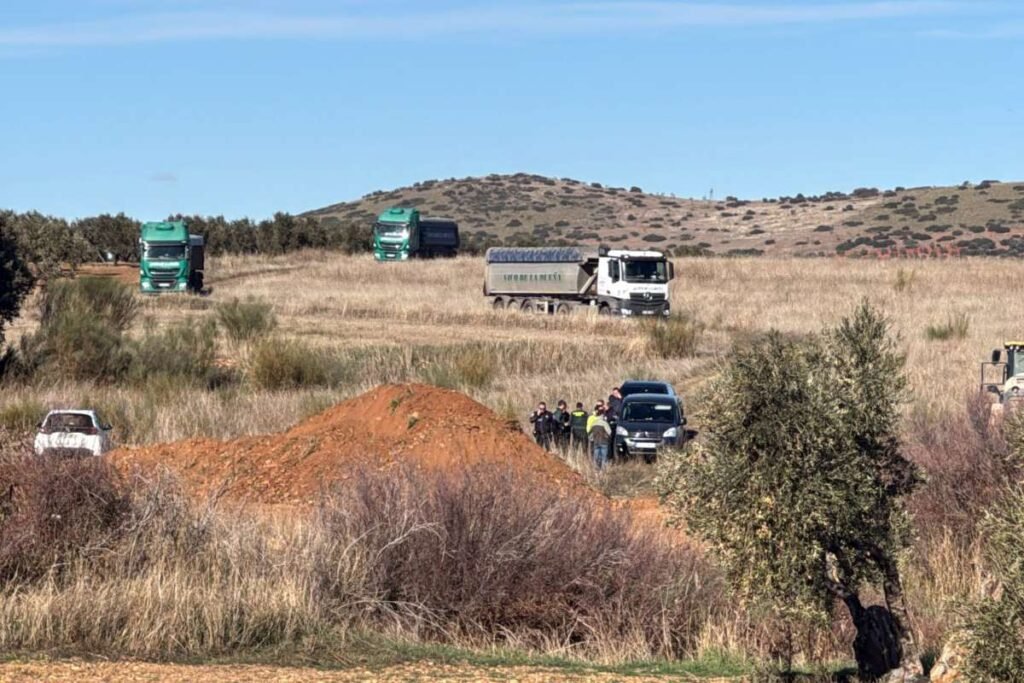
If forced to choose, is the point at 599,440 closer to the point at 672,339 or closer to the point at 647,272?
the point at 672,339

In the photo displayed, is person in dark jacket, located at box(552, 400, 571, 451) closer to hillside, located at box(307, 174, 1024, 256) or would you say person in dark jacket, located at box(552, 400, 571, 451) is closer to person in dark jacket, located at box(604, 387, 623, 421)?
person in dark jacket, located at box(604, 387, 623, 421)

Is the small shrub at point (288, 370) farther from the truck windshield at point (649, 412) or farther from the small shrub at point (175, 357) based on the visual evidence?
the truck windshield at point (649, 412)

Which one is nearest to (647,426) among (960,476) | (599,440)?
(599,440)

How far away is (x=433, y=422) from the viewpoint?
23500 millimetres

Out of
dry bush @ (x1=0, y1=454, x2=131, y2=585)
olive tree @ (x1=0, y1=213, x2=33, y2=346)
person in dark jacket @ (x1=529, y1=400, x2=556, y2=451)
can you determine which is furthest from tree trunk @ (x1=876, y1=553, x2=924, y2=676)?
olive tree @ (x1=0, y1=213, x2=33, y2=346)

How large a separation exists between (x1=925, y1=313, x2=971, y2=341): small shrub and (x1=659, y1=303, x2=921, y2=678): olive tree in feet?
141

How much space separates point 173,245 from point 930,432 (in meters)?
55.4

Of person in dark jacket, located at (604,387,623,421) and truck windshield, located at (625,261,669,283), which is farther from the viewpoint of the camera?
truck windshield, located at (625,261,669,283)

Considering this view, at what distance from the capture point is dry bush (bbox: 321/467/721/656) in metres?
14.3

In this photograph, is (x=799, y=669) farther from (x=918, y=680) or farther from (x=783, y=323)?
(x=783, y=323)

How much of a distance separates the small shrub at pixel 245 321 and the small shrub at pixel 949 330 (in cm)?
2255

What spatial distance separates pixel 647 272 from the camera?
6025 cm

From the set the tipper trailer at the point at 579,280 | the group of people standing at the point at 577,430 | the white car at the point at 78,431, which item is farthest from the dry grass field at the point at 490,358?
the white car at the point at 78,431

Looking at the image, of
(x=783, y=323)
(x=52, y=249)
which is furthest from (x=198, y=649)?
(x=52, y=249)
